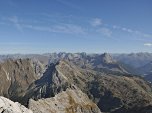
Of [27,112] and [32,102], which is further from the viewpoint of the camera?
[32,102]

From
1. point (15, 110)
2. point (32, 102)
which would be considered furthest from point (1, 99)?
point (32, 102)

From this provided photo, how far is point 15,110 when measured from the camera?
10794cm

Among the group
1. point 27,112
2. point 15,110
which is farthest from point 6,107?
point 27,112

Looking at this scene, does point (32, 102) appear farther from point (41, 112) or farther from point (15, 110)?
point (15, 110)

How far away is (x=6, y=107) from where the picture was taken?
105750 millimetres

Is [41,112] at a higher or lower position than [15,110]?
lower

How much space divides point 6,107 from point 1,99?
→ 10.3 m

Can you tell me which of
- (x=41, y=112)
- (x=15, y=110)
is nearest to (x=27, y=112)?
(x=15, y=110)

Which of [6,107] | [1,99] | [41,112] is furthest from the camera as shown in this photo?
[41,112]

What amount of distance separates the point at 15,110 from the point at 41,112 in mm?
88169

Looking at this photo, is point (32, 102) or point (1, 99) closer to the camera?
point (1, 99)

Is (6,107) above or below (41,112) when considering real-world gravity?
above

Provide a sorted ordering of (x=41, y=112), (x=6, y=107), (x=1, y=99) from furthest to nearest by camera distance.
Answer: (x=41, y=112)
(x=1, y=99)
(x=6, y=107)

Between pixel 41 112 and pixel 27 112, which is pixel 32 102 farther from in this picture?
pixel 27 112
